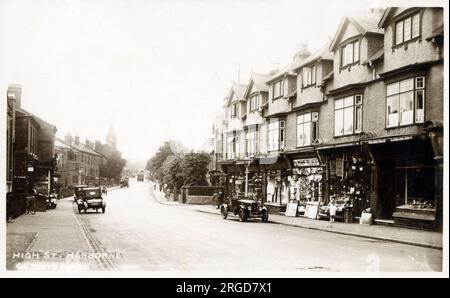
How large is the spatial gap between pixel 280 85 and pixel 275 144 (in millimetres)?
2555

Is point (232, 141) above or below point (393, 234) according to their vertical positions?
above

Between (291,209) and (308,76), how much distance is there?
543 cm

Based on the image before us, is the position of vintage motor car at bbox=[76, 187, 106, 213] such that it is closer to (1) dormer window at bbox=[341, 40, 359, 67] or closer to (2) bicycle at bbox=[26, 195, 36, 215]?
(2) bicycle at bbox=[26, 195, 36, 215]

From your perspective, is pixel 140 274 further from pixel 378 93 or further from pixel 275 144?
pixel 275 144

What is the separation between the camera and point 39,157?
17047mm

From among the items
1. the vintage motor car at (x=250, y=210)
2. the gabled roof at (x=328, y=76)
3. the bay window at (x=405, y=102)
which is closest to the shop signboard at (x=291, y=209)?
the vintage motor car at (x=250, y=210)

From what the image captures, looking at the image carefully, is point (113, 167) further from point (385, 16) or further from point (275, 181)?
point (385, 16)

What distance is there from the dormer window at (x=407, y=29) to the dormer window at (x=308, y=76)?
4604 millimetres

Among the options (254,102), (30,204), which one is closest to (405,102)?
(254,102)

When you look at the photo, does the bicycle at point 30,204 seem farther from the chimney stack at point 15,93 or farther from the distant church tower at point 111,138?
the distant church tower at point 111,138

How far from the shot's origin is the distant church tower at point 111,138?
8.94m

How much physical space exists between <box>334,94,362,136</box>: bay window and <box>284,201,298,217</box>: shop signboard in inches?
178
